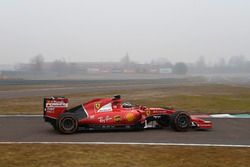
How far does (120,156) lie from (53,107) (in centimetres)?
565

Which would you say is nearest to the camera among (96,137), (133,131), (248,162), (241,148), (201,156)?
(248,162)

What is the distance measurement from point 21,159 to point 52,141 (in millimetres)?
2985

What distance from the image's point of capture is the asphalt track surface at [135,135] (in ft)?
42.0

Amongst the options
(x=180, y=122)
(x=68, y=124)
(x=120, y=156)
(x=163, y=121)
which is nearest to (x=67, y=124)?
(x=68, y=124)

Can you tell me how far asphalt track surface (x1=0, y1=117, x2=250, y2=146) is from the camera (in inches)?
504

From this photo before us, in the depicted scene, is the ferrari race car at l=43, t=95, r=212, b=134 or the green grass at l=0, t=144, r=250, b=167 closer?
the green grass at l=0, t=144, r=250, b=167

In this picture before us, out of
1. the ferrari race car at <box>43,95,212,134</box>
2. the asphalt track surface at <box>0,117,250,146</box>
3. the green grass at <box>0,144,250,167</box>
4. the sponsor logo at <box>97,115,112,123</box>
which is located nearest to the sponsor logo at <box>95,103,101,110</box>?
the ferrari race car at <box>43,95,212,134</box>

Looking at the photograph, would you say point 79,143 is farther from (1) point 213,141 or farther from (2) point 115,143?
(1) point 213,141

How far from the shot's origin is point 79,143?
12070 millimetres

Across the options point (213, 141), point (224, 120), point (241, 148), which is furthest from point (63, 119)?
point (224, 120)

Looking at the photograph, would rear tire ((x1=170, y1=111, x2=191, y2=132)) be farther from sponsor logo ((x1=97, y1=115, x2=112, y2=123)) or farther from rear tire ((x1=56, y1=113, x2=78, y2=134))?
rear tire ((x1=56, y1=113, x2=78, y2=134))

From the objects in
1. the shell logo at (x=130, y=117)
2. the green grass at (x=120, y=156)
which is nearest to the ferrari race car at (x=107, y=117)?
the shell logo at (x=130, y=117)

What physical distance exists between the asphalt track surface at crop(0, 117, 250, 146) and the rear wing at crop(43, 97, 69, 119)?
0.70m

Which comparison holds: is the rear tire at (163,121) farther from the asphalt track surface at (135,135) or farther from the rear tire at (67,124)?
the rear tire at (67,124)
